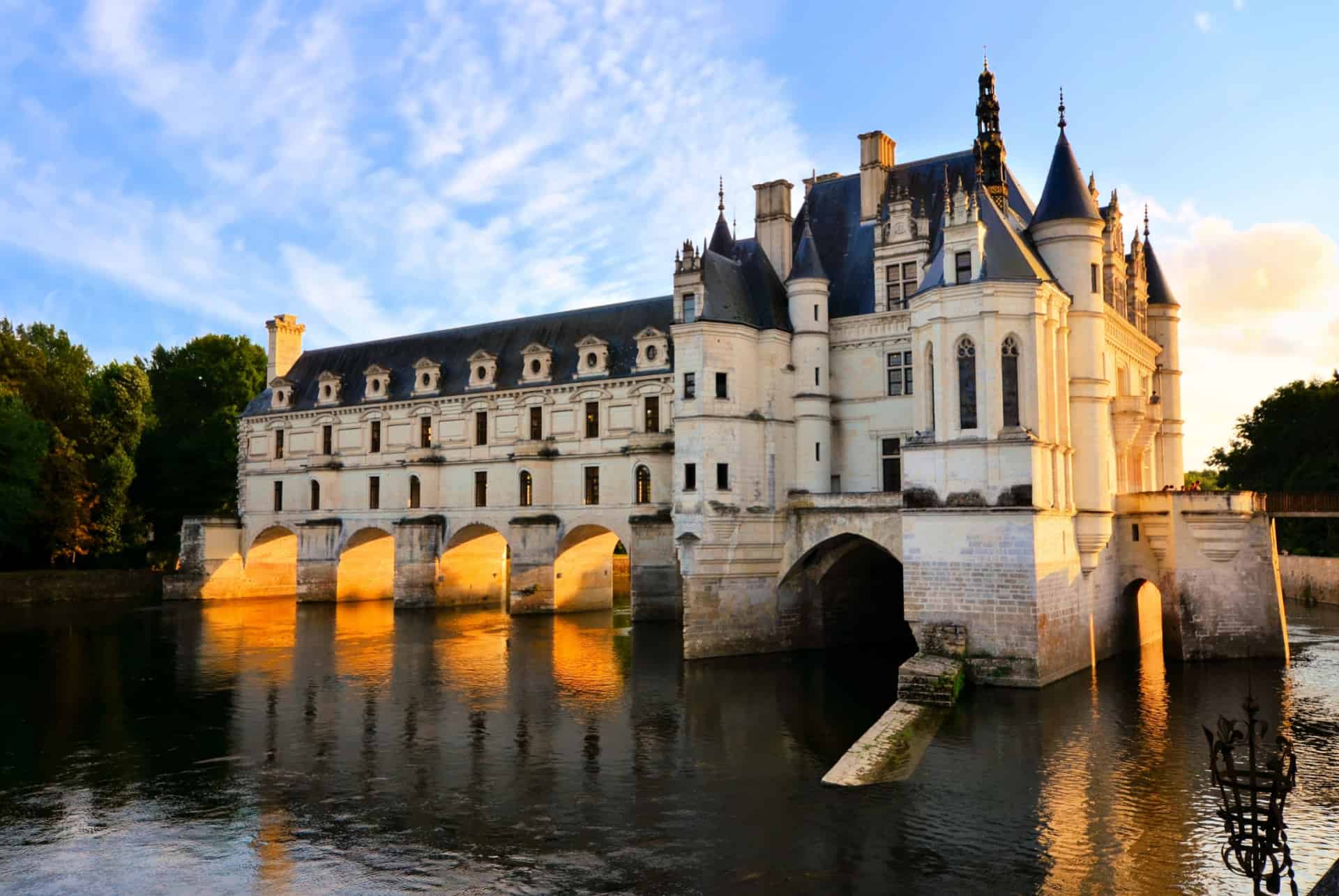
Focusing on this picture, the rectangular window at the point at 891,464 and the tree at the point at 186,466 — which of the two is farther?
the tree at the point at 186,466

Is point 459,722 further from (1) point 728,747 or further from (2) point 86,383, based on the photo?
(2) point 86,383

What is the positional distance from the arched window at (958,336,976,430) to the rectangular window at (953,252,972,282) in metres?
1.61

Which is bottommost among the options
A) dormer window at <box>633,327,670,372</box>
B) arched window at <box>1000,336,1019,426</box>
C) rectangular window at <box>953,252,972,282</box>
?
arched window at <box>1000,336,1019,426</box>

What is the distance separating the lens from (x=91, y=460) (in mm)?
59156

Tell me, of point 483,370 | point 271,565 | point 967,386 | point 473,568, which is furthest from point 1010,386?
point 271,565

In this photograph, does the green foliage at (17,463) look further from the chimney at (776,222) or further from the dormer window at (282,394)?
the chimney at (776,222)

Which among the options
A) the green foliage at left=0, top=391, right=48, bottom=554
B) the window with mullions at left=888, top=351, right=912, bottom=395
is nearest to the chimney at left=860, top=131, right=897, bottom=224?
the window with mullions at left=888, top=351, right=912, bottom=395

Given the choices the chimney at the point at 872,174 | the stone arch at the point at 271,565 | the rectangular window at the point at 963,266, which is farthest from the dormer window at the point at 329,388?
the rectangular window at the point at 963,266

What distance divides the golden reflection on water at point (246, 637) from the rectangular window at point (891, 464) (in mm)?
19854


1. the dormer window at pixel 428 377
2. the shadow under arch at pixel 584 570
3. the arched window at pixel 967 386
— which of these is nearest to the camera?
the arched window at pixel 967 386

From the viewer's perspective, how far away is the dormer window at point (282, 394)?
57.9 metres

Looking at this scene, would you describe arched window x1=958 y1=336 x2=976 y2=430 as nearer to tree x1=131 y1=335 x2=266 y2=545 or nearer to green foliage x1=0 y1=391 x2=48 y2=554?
tree x1=131 y1=335 x2=266 y2=545

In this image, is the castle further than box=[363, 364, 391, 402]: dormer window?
No

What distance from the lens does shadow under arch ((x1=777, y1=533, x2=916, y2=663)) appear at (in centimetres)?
3269
